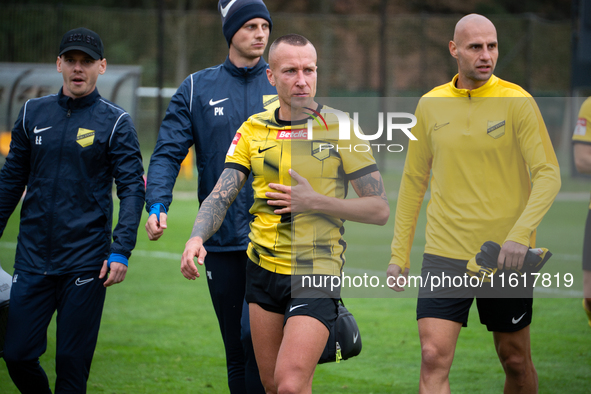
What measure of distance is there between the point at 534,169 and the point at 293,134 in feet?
4.57

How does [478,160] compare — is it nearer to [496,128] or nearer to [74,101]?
[496,128]

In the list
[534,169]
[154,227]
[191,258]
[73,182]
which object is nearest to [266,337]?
[191,258]

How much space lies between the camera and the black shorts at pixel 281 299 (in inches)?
129

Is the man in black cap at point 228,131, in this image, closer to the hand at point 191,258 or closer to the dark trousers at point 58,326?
the dark trousers at point 58,326

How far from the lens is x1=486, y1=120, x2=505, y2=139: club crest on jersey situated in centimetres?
400

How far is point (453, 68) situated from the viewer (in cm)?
3098

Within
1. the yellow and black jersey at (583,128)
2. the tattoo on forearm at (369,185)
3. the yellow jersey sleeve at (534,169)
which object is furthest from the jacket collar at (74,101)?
the yellow and black jersey at (583,128)

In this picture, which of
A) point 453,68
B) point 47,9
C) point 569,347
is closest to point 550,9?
point 453,68

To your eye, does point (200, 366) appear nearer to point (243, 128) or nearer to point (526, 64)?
point (243, 128)

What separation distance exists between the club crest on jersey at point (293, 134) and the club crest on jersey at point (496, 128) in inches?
47.2

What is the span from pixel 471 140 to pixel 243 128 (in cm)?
136

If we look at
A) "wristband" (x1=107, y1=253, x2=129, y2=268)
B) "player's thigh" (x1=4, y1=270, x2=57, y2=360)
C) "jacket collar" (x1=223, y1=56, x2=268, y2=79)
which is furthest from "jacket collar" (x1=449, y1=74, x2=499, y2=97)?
"player's thigh" (x1=4, y1=270, x2=57, y2=360)

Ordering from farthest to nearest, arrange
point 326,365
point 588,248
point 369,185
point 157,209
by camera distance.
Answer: point 326,365
point 588,248
point 157,209
point 369,185

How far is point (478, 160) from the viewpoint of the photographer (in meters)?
4.07
